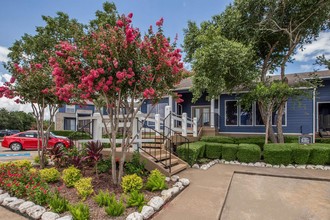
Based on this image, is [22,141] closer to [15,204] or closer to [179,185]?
[15,204]

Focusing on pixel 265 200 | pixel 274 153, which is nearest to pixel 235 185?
pixel 265 200

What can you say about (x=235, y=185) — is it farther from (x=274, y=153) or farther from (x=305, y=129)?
(x=305, y=129)

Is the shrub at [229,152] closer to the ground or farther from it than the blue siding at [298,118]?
closer to the ground

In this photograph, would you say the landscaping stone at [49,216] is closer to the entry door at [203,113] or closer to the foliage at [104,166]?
the foliage at [104,166]

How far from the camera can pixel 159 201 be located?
405cm

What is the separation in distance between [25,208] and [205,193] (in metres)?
3.69

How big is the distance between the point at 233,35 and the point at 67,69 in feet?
29.1

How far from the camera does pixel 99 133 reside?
7230 mm

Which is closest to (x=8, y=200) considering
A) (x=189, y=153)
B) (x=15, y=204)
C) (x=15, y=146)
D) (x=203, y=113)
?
(x=15, y=204)

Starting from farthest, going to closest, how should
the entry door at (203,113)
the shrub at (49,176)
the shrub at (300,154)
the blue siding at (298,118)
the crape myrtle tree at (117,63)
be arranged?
1. the entry door at (203,113)
2. the blue siding at (298,118)
3. the shrub at (300,154)
4. the shrub at (49,176)
5. the crape myrtle tree at (117,63)

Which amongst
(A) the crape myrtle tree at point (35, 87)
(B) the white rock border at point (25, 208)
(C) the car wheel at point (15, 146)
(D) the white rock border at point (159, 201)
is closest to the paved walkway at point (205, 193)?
(D) the white rock border at point (159, 201)

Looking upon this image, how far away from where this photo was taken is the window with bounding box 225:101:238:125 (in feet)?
44.9

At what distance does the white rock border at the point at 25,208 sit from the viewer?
11.6 feet

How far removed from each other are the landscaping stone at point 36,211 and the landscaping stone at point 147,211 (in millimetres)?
1787
